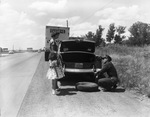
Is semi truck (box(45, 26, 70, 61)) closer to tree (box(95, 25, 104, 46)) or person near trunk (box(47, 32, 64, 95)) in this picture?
person near trunk (box(47, 32, 64, 95))

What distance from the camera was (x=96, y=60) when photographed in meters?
9.43

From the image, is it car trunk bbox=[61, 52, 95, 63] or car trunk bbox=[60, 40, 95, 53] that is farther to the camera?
car trunk bbox=[61, 52, 95, 63]

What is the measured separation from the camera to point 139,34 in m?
79.0

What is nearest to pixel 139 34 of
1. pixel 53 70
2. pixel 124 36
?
pixel 124 36

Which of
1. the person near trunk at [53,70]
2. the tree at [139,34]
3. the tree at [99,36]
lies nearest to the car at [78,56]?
the person near trunk at [53,70]

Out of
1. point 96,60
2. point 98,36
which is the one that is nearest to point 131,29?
point 98,36

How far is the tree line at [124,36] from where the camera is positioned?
6339 centimetres

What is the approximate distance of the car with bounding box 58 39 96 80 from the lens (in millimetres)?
8877

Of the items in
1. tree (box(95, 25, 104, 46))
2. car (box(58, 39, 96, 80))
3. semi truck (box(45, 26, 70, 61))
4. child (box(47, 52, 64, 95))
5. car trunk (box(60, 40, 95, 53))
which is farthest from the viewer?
tree (box(95, 25, 104, 46))

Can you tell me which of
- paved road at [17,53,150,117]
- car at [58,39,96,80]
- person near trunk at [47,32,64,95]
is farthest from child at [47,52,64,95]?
car at [58,39,96,80]

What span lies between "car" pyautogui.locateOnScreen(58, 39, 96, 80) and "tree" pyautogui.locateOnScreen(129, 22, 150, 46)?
224 ft

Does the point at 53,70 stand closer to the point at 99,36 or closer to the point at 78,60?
the point at 78,60

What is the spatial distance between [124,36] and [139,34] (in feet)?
31.5

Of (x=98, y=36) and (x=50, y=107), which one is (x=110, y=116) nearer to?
(x=50, y=107)
